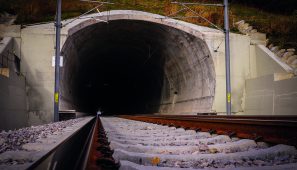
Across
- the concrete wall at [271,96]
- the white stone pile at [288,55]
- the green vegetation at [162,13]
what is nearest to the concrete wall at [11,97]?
the green vegetation at [162,13]

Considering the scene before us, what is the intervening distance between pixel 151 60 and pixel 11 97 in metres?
12.6

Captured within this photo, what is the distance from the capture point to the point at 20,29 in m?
16.8

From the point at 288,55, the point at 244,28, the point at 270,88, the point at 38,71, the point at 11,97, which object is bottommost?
the point at 11,97

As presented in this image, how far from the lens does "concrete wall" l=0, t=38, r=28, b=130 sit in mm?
11859

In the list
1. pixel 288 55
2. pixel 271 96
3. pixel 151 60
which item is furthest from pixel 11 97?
pixel 288 55

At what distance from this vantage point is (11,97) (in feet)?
44.1

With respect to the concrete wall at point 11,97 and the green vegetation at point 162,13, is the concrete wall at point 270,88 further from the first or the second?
the concrete wall at point 11,97

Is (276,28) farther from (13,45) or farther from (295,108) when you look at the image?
(13,45)

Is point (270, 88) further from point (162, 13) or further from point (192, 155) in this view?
point (192, 155)

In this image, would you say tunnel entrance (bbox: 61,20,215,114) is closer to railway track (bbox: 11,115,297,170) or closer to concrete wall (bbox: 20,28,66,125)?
concrete wall (bbox: 20,28,66,125)

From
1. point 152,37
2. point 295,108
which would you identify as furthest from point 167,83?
point 295,108

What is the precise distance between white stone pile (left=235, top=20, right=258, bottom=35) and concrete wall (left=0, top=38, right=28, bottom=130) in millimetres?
13577

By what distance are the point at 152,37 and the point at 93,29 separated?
12.7 feet

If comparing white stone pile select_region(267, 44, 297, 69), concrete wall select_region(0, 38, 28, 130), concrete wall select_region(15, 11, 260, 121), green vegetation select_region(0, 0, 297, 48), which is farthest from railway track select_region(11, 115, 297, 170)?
green vegetation select_region(0, 0, 297, 48)
